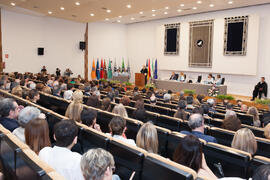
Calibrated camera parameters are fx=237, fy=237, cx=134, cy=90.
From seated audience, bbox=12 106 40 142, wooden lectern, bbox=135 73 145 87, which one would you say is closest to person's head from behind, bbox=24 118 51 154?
seated audience, bbox=12 106 40 142

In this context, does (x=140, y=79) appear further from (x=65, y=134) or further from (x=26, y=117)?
(x=65, y=134)

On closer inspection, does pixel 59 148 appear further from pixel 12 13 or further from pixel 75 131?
pixel 12 13

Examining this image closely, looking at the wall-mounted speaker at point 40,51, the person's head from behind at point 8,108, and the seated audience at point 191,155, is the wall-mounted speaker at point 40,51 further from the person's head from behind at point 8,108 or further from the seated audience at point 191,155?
the seated audience at point 191,155

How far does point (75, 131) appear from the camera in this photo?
6.68 ft

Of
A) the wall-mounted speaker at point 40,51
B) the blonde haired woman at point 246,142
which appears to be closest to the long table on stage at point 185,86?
the wall-mounted speaker at point 40,51

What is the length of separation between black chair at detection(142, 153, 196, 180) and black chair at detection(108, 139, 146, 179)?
62 mm

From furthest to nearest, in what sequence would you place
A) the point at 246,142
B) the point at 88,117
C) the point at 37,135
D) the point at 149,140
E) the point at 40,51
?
1. the point at 40,51
2. the point at 88,117
3. the point at 246,142
4. the point at 149,140
5. the point at 37,135

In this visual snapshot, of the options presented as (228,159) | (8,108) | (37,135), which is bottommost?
(228,159)

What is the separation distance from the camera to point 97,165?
1390 millimetres

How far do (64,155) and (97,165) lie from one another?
554mm

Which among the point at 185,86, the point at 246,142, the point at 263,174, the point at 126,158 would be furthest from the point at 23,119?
the point at 185,86

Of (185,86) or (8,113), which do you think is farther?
(185,86)

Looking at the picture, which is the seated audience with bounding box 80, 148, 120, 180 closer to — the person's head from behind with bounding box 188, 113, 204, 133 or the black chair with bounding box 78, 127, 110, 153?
the black chair with bounding box 78, 127, 110, 153

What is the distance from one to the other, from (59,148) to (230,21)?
1336 cm
